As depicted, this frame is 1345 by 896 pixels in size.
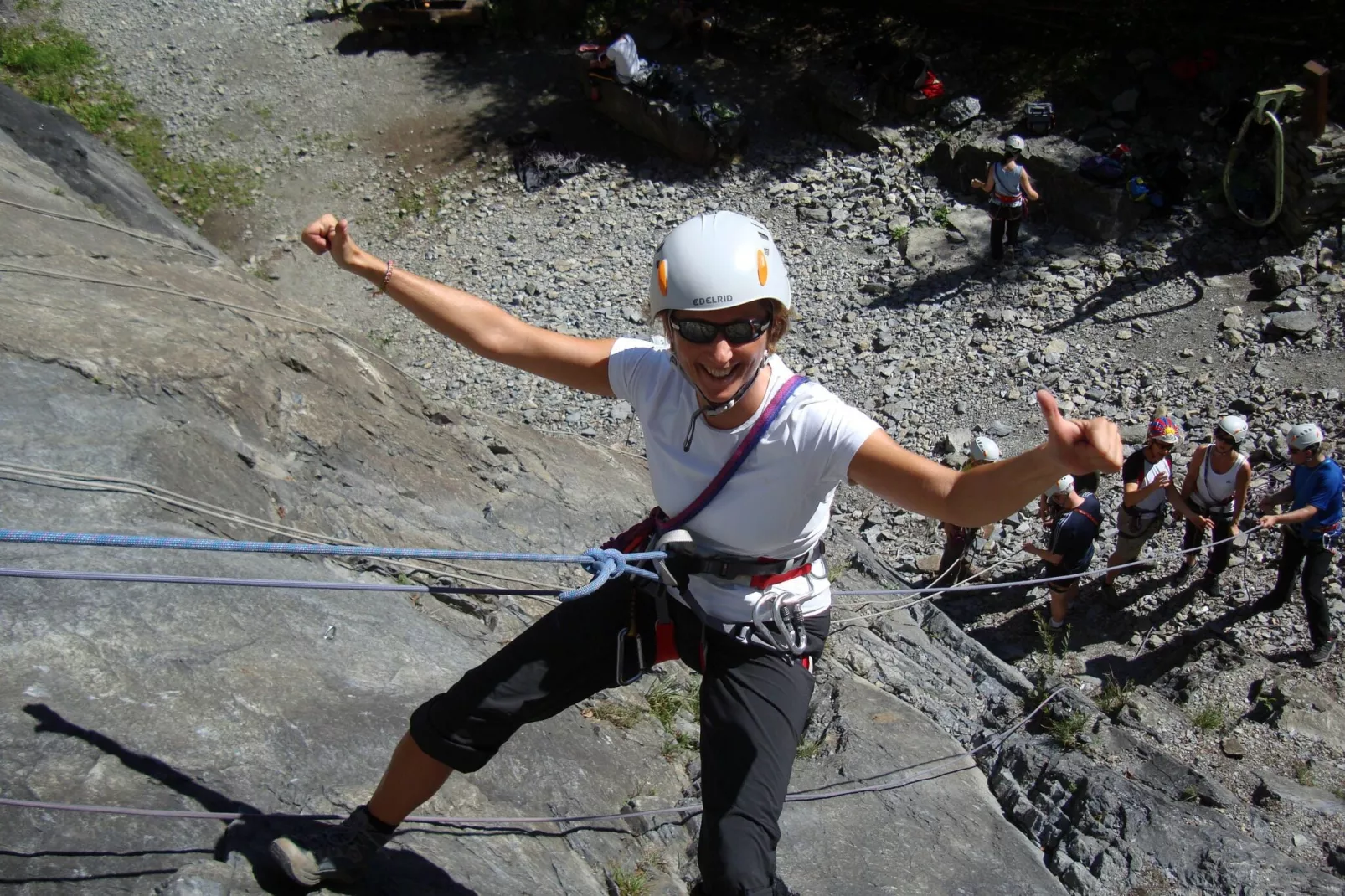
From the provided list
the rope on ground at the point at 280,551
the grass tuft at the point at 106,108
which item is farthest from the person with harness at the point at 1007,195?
the grass tuft at the point at 106,108

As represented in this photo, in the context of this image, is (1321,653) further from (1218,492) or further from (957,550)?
(957,550)

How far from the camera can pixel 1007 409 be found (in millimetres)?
10531

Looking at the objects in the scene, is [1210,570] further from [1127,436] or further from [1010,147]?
[1010,147]

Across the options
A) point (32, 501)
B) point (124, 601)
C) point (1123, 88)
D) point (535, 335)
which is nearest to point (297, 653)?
point (124, 601)

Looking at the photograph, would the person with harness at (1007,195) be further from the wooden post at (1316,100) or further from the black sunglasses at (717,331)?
the black sunglasses at (717,331)

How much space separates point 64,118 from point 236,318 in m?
5.65

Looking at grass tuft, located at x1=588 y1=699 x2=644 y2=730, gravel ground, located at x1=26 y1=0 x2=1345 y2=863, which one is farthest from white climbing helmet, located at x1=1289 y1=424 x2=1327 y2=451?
grass tuft, located at x1=588 y1=699 x2=644 y2=730

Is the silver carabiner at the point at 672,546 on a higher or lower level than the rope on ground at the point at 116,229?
higher

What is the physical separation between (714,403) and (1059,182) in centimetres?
1173

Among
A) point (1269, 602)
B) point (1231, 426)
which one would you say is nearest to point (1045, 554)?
point (1231, 426)

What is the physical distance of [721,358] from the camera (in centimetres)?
268

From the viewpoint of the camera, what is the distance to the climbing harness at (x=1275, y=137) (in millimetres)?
10750

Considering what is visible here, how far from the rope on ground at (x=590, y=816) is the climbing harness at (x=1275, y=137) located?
807cm

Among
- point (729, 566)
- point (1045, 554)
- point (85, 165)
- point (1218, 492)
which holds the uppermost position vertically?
point (729, 566)
